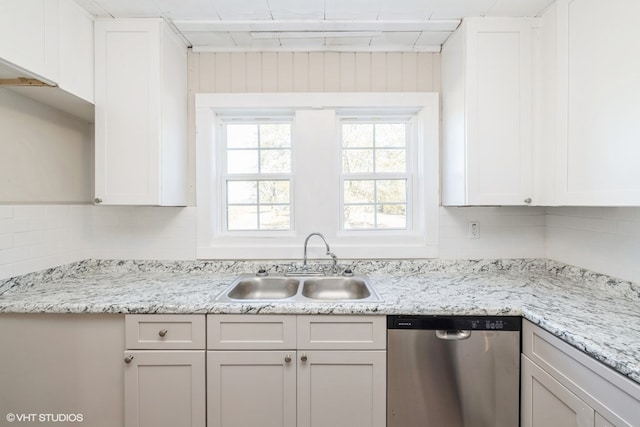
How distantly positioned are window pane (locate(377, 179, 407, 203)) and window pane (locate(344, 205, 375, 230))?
0.13 metres

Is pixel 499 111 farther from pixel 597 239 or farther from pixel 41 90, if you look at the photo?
pixel 41 90

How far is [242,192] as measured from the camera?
2.14m

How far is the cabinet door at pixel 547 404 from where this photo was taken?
102 cm

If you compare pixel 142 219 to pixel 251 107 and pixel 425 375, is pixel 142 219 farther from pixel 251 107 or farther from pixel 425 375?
pixel 425 375

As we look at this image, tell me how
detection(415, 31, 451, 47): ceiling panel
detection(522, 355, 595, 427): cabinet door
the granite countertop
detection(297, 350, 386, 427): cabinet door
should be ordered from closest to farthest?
detection(522, 355, 595, 427): cabinet door < the granite countertop < detection(297, 350, 386, 427): cabinet door < detection(415, 31, 451, 47): ceiling panel

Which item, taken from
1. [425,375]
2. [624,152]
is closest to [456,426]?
[425,375]

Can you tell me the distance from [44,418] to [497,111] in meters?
2.93

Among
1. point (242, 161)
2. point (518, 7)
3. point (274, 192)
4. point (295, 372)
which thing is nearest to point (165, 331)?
point (295, 372)

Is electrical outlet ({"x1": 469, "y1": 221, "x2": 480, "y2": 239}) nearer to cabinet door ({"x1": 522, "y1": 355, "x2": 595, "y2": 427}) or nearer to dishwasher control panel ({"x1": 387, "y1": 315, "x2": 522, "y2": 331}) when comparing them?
dishwasher control panel ({"x1": 387, "y1": 315, "x2": 522, "y2": 331})

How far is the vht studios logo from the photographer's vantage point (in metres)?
1.36

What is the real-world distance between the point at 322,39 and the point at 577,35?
139 cm

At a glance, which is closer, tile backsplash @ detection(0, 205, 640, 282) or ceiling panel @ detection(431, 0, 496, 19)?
ceiling panel @ detection(431, 0, 496, 19)

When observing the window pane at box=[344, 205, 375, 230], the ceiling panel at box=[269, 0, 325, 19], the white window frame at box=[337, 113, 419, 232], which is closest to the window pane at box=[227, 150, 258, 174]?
the white window frame at box=[337, 113, 419, 232]

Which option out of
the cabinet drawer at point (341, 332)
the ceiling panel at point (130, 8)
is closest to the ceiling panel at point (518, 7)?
the cabinet drawer at point (341, 332)
